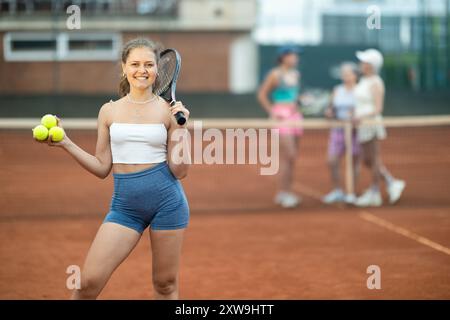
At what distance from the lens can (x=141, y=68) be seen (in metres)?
4.75

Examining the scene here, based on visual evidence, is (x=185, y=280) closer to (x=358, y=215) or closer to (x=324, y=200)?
(x=358, y=215)

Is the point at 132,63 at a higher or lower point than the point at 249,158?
higher

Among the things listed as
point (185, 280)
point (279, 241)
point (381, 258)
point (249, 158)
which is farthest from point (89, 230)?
point (249, 158)

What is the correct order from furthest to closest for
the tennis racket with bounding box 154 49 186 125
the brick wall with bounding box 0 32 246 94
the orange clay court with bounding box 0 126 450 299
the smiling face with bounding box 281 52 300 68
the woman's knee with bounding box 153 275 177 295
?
1. the brick wall with bounding box 0 32 246 94
2. the smiling face with bounding box 281 52 300 68
3. the orange clay court with bounding box 0 126 450 299
4. the tennis racket with bounding box 154 49 186 125
5. the woman's knee with bounding box 153 275 177 295

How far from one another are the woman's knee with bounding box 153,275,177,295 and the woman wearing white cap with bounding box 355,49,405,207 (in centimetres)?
696

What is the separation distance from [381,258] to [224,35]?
22031mm

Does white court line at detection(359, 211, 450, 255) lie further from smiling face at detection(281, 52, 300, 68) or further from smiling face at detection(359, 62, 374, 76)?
smiling face at detection(281, 52, 300, 68)

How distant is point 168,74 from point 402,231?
5424mm

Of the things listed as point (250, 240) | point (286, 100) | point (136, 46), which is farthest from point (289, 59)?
point (136, 46)

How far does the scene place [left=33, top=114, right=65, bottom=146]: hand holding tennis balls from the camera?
14.8 feet

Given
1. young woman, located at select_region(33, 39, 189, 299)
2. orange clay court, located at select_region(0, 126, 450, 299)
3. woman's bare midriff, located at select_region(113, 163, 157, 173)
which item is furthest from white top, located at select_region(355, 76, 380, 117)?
woman's bare midriff, located at select_region(113, 163, 157, 173)

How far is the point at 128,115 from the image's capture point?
4.79 m

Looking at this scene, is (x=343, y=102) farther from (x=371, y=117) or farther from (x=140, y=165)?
(x=140, y=165)

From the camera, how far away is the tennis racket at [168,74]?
16.4 ft
